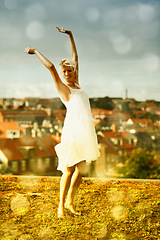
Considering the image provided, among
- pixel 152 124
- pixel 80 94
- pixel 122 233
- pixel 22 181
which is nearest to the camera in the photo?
pixel 122 233

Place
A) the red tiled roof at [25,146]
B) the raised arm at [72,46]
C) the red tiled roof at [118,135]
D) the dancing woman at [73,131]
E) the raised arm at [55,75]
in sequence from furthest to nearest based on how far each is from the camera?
the red tiled roof at [118,135] < the red tiled roof at [25,146] < the raised arm at [72,46] < the dancing woman at [73,131] < the raised arm at [55,75]

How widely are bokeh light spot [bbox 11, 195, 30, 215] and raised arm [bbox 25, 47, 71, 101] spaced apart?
170 cm

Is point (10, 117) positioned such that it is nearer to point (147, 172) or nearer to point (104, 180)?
point (147, 172)

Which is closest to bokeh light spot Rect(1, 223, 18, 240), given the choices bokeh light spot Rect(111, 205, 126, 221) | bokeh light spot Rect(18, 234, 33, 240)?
bokeh light spot Rect(18, 234, 33, 240)

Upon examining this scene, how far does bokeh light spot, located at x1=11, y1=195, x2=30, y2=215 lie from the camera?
4.36 m

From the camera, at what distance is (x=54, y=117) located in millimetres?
27281

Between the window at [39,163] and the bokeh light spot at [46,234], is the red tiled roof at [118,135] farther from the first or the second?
the bokeh light spot at [46,234]

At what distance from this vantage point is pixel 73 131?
3.89 m

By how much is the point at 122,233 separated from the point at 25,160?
849 inches

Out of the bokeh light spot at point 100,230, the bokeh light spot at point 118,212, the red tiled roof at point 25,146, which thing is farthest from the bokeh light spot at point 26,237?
the red tiled roof at point 25,146

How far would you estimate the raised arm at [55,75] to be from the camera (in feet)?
12.2

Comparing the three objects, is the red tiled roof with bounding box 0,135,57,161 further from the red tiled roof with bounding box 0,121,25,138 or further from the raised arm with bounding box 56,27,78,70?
the raised arm with bounding box 56,27,78,70

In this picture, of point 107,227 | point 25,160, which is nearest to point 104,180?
point 107,227

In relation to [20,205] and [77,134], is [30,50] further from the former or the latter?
[20,205]
